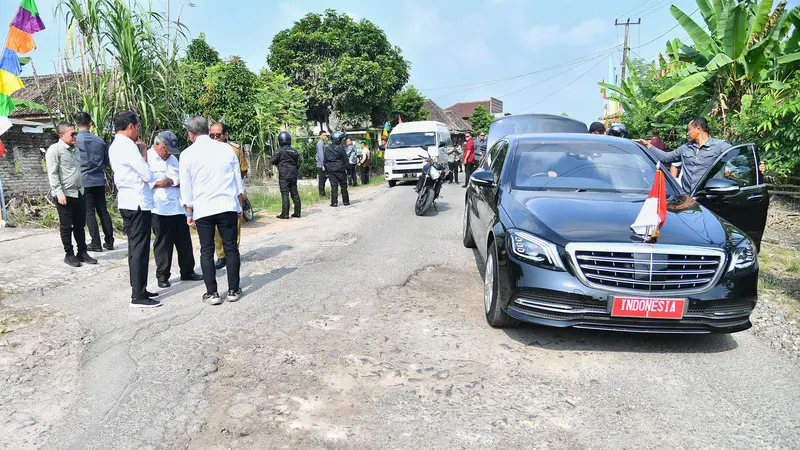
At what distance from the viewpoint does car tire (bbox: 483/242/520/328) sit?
4.23 metres

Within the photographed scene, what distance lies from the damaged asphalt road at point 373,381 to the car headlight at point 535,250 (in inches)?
26.6

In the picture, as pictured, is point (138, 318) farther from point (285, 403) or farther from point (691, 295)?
point (691, 295)

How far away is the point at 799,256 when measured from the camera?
7141mm

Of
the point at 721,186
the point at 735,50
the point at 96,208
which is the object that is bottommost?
the point at 96,208

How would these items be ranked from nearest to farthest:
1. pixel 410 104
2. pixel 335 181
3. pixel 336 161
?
pixel 336 161
pixel 335 181
pixel 410 104

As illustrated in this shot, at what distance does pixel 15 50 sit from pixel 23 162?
2.77 metres

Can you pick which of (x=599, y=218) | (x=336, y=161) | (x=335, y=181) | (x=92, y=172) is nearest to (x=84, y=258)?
(x=92, y=172)

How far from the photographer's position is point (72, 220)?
678cm

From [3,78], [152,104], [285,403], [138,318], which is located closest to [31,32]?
[3,78]

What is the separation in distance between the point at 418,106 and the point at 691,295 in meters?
45.2

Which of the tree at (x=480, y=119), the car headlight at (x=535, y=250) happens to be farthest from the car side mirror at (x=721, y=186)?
the tree at (x=480, y=119)

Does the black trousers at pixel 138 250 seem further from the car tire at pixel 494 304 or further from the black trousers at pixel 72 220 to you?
the car tire at pixel 494 304

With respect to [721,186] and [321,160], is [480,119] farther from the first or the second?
[721,186]

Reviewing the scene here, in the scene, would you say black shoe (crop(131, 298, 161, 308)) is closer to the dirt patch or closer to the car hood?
the dirt patch
